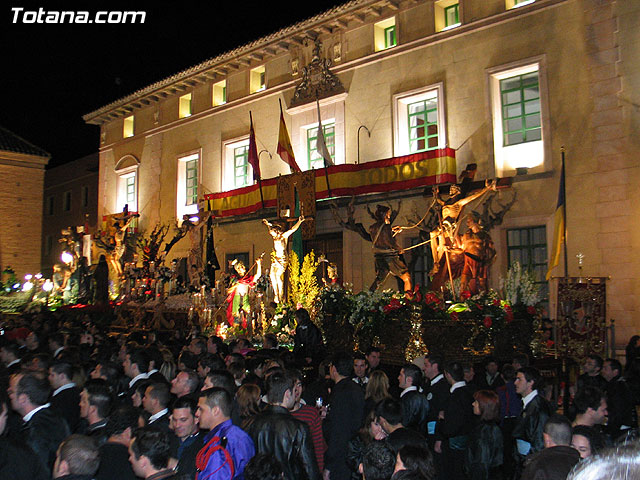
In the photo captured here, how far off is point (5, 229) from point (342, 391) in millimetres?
40023

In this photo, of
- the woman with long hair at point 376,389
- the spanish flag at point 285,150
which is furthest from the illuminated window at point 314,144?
the woman with long hair at point 376,389

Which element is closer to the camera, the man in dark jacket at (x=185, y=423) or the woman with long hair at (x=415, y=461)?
the woman with long hair at (x=415, y=461)

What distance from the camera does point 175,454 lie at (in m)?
4.99

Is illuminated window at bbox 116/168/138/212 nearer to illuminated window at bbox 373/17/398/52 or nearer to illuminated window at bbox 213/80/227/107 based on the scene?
illuminated window at bbox 213/80/227/107

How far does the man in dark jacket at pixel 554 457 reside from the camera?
393 cm

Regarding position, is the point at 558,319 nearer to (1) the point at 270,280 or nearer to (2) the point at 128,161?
(1) the point at 270,280

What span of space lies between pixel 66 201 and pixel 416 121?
107ft

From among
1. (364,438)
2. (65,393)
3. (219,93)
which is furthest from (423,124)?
(364,438)

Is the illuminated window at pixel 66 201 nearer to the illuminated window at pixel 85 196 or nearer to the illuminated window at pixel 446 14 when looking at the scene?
the illuminated window at pixel 85 196

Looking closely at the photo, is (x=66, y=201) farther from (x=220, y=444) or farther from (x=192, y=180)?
(x=220, y=444)

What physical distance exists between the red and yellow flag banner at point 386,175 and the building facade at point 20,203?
24.5 metres

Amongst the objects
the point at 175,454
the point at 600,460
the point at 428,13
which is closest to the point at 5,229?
the point at 428,13

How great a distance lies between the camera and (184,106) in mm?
31047

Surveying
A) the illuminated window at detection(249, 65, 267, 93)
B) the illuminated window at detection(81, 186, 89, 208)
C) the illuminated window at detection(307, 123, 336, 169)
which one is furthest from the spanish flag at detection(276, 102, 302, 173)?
the illuminated window at detection(81, 186, 89, 208)
